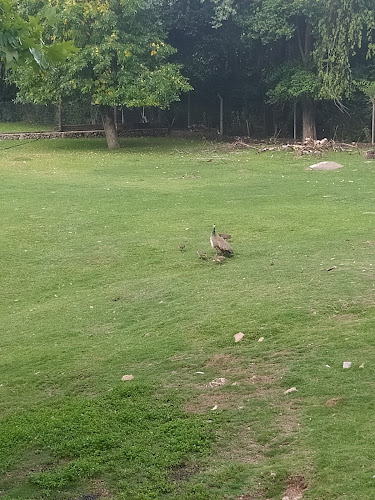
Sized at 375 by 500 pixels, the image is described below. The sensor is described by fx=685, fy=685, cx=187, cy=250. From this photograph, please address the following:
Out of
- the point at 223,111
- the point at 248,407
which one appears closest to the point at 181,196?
the point at 248,407

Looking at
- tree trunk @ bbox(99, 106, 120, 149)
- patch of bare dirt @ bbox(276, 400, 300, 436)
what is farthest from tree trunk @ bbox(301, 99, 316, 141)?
patch of bare dirt @ bbox(276, 400, 300, 436)

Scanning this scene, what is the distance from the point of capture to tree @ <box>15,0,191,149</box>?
71.4ft

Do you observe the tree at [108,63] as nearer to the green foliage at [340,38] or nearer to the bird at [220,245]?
the green foliage at [340,38]

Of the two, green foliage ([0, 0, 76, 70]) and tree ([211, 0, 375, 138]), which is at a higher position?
tree ([211, 0, 375, 138])

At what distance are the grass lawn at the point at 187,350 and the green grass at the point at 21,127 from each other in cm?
1599

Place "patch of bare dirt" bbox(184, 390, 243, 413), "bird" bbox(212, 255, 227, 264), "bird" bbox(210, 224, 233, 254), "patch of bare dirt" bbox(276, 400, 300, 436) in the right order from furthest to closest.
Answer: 1. "bird" bbox(210, 224, 233, 254)
2. "bird" bbox(212, 255, 227, 264)
3. "patch of bare dirt" bbox(184, 390, 243, 413)
4. "patch of bare dirt" bbox(276, 400, 300, 436)

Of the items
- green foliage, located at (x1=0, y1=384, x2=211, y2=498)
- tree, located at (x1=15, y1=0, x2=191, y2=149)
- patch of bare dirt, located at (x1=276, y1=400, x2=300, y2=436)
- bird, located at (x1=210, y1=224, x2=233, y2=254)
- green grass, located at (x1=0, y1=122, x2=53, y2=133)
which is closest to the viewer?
green foliage, located at (x1=0, y1=384, x2=211, y2=498)

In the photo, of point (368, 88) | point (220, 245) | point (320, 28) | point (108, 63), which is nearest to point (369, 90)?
point (368, 88)

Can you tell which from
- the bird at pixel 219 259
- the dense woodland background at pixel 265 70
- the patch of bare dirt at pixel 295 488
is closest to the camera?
the patch of bare dirt at pixel 295 488

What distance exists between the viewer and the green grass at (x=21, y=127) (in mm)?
29422

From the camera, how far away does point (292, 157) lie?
70.0 ft

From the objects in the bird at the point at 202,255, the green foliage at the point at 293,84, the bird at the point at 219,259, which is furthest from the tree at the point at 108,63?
the bird at the point at 219,259

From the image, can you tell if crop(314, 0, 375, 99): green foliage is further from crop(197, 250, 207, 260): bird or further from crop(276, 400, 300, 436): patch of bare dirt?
crop(276, 400, 300, 436): patch of bare dirt

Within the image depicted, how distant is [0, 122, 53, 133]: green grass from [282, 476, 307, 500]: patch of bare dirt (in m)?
26.9
